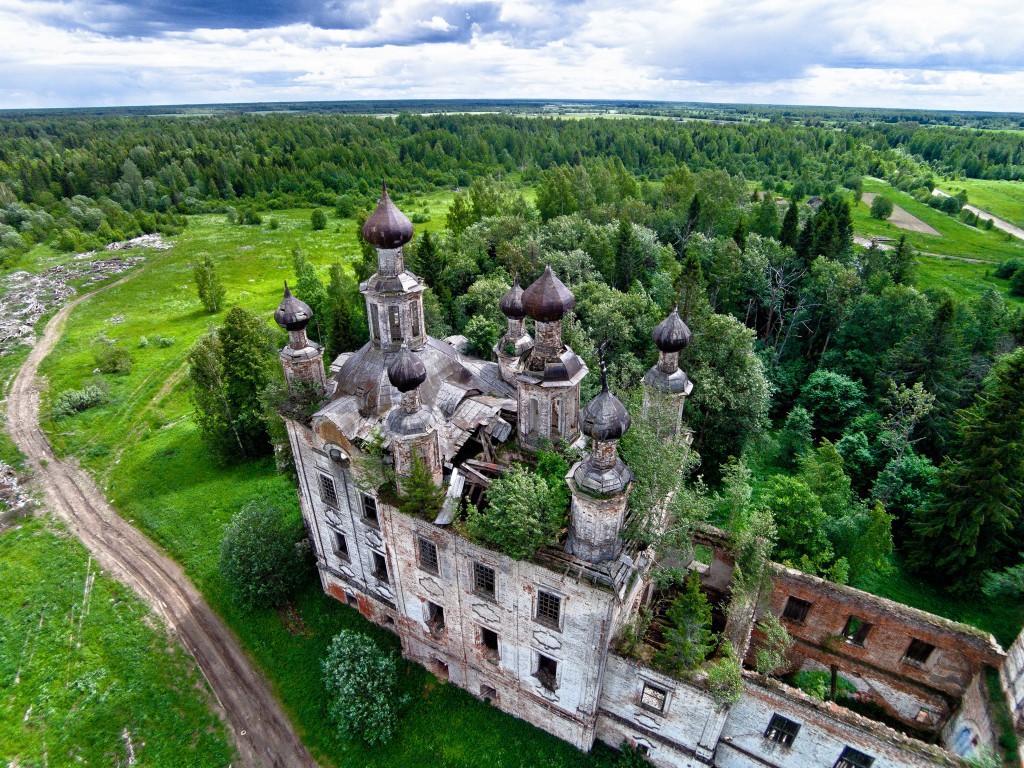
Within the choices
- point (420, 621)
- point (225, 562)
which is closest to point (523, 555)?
point (420, 621)

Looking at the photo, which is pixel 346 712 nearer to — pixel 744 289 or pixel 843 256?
pixel 744 289

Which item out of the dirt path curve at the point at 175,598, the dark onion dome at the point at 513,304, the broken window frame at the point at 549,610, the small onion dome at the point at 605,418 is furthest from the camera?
the dark onion dome at the point at 513,304

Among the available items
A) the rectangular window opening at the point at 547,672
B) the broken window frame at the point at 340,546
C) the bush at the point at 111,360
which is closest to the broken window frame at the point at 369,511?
the broken window frame at the point at 340,546

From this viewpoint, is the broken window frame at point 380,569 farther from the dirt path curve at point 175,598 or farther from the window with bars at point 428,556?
the dirt path curve at point 175,598

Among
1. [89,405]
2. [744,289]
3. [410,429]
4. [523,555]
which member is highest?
[410,429]

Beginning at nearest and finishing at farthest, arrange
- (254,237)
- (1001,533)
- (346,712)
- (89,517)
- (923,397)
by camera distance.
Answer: (346,712) → (1001,533) → (923,397) → (89,517) → (254,237)

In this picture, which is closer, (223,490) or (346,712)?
(346,712)
